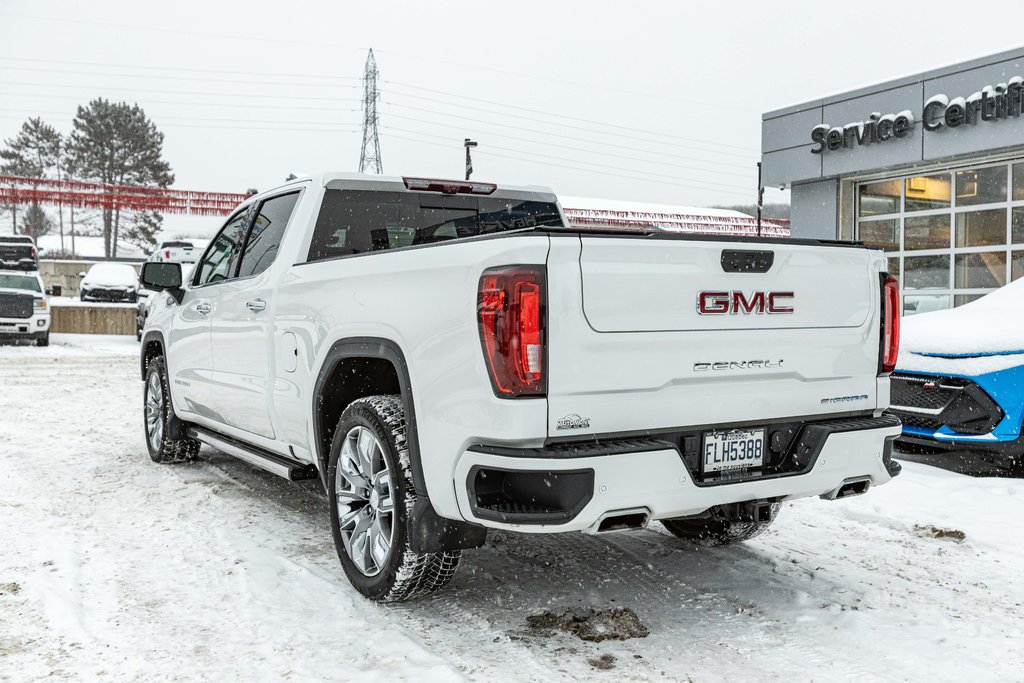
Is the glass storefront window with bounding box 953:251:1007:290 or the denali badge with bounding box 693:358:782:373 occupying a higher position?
the glass storefront window with bounding box 953:251:1007:290

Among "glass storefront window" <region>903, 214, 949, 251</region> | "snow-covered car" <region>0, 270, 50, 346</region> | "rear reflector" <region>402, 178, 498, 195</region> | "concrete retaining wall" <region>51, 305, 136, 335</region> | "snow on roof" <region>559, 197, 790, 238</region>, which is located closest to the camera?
"rear reflector" <region>402, 178, 498, 195</region>

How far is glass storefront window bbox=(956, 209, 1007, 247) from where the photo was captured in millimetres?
14164

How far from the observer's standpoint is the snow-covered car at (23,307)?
18.7 metres

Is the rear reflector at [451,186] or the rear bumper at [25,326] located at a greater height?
the rear reflector at [451,186]

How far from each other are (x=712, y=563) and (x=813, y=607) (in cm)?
69

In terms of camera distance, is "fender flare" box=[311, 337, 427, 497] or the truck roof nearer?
"fender flare" box=[311, 337, 427, 497]

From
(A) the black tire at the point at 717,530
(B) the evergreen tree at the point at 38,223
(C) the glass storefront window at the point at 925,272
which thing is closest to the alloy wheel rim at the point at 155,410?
(A) the black tire at the point at 717,530

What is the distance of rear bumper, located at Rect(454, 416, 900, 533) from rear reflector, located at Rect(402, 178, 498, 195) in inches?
99.5

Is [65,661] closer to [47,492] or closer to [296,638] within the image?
[296,638]

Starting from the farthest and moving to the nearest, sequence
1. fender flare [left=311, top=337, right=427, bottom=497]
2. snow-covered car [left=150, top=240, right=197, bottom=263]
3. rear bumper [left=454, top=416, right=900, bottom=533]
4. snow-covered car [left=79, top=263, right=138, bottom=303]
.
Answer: snow-covered car [left=79, top=263, right=138, bottom=303] < snow-covered car [left=150, top=240, right=197, bottom=263] < fender flare [left=311, top=337, right=427, bottom=497] < rear bumper [left=454, top=416, right=900, bottom=533]

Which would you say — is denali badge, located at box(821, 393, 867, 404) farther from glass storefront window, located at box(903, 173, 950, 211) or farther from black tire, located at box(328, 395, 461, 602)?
glass storefront window, located at box(903, 173, 950, 211)

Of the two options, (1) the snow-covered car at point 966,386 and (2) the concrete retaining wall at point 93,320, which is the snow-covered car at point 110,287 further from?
(1) the snow-covered car at point 966,386

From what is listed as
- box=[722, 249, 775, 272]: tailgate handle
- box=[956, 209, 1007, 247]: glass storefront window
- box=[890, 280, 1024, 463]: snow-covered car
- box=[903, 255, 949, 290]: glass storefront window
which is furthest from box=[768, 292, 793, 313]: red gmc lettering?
box=[903, 255, 949, 290]: glass storefront window

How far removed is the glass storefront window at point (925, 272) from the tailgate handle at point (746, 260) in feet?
43.9
